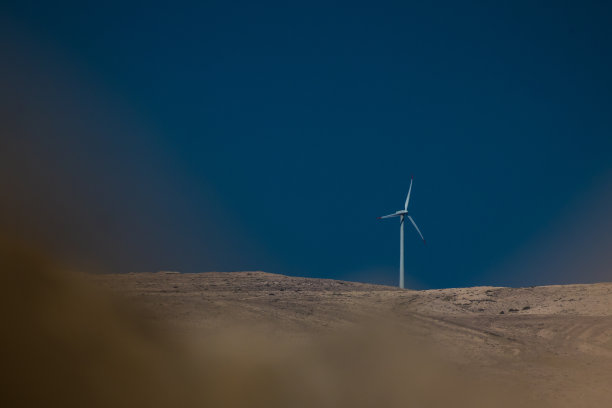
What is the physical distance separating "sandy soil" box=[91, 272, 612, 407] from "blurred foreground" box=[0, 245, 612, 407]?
0.40 ft

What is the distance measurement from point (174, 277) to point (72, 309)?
26080 mm

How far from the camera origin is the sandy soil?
87.0 ft

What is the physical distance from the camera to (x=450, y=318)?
36.4 metres

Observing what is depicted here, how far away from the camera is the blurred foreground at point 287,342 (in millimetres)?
15039

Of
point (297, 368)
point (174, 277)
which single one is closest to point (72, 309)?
point (297, 368)

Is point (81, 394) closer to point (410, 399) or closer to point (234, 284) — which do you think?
point (410, 399)

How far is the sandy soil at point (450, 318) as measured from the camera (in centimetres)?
2653

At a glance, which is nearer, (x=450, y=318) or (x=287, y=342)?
(x=287, y=342)

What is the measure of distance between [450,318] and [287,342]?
13.9m

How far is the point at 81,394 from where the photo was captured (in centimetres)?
1395

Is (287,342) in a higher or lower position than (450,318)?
lower

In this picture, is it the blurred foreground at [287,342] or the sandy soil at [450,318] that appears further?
the sandy soil at [450,318]

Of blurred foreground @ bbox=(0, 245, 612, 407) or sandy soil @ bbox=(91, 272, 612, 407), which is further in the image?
sandy soil @ bbox=(91, 272, 612, 407)

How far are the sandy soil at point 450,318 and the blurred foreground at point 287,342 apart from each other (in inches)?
4.8
